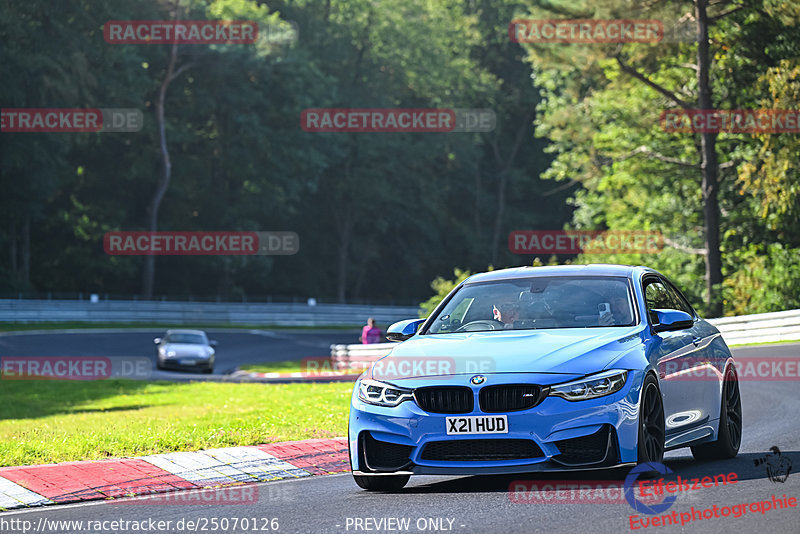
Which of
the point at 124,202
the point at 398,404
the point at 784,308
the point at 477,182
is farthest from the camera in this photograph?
the point at 477,182

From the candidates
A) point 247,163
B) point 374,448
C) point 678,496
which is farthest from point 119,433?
point 247,163

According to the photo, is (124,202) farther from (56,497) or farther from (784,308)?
(56,497)

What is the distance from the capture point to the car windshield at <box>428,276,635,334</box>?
367 inches

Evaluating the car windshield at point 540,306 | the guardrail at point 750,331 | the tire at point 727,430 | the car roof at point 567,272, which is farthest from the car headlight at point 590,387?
the guardrail at point 750,331

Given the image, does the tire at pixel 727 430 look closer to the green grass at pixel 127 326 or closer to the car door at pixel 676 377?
the car door at pixel 676 377

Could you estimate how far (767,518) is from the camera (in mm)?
7215

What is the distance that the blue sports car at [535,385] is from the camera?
8094 millimetres

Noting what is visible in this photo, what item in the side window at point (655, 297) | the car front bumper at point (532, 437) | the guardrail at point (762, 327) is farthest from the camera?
the guardrail at point (762, 327)

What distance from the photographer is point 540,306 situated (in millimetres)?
9469

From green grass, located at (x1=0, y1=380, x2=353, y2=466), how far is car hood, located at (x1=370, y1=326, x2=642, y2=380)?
3393 mm

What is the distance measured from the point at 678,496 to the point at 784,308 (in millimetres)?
30056

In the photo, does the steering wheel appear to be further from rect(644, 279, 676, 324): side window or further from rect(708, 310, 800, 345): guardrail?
rect(708, 310, 800, 345): guardrail

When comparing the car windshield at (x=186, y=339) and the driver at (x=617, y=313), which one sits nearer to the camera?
the driver at (x=617, y=313)

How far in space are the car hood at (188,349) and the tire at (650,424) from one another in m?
29.0
